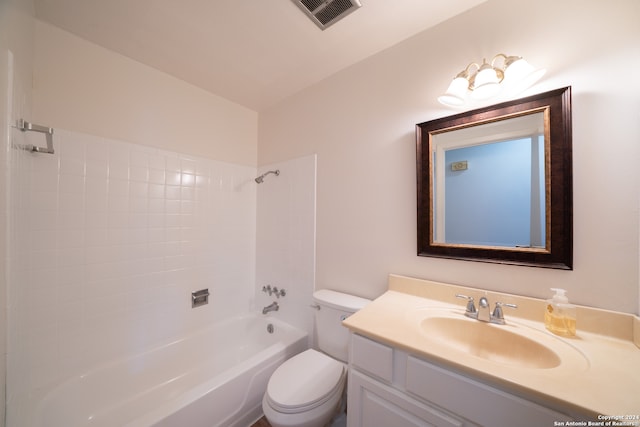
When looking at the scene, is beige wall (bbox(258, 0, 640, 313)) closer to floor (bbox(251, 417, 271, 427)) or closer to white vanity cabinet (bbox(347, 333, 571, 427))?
white vanity cabinet (bbox(347, 333, 571, 427))

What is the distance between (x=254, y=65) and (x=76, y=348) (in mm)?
2138

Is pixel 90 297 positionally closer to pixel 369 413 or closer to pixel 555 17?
pixel 369 413

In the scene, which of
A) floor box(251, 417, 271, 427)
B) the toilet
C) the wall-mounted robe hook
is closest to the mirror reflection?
the toilet

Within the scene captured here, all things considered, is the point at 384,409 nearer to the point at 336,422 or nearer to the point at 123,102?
the point at 336,422

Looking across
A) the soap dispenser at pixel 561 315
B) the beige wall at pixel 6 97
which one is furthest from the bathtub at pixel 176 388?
the soap dispenser at pixel 561 315

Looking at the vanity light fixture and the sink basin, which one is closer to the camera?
the sink basin

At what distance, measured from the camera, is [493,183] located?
1.10 metres

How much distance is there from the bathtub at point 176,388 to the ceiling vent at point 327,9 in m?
2.03

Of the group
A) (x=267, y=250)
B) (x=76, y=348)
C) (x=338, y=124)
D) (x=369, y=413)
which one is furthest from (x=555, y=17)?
(x=76, y=348)

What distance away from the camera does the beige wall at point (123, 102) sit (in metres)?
1.27

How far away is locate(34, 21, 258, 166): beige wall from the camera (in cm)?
127

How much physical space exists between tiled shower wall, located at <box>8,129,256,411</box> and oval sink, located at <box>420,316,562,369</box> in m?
1.74

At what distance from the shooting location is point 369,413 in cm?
89

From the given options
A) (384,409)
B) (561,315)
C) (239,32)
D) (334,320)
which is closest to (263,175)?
(239,32)
